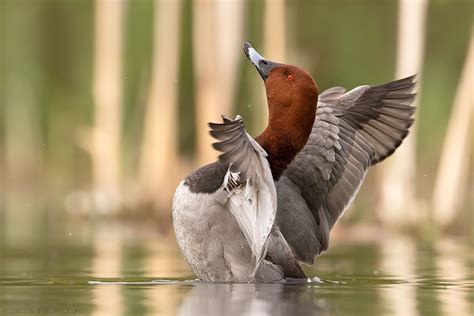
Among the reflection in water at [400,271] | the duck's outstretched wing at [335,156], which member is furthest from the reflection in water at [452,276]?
the duck's outstretched wing at [335,156]

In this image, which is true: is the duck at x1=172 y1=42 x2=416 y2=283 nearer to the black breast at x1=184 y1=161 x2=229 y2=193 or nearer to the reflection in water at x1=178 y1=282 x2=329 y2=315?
the black breast at x1=184 y1=161 x2=229 y2=193

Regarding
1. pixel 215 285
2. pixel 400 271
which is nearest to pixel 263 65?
pixel 215 285

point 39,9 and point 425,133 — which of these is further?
point 39,9

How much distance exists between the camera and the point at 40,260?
32.8 feet

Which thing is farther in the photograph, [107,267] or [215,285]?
[107,267]

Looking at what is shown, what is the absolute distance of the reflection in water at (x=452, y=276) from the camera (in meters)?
6.34

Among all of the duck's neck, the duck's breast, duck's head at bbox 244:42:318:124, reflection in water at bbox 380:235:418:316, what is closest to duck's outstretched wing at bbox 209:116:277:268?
the duck's breast

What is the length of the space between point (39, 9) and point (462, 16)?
646 centimetres

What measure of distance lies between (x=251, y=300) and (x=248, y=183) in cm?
78

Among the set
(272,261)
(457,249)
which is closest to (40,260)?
(272,261)

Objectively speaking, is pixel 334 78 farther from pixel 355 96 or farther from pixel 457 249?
pixel 355 96

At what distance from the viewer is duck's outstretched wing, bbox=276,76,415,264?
8.38m

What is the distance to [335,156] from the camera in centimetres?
857

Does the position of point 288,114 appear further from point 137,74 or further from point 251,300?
point 137,74
